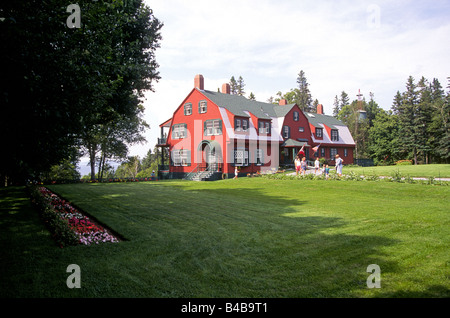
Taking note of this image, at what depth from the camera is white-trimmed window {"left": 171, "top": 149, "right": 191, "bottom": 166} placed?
36.2m

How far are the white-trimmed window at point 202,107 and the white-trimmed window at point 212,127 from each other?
1.40 meters

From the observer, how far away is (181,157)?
3700cm

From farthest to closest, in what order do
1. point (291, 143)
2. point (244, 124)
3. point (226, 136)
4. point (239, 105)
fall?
1. point (291, 143)
2. point (239, 105)
3. point (244, 124)
4. point (226, 136)

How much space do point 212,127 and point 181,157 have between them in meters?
5.60

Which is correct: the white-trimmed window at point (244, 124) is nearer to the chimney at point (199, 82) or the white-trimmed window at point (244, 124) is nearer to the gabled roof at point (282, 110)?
the chimney at point (199, 82)

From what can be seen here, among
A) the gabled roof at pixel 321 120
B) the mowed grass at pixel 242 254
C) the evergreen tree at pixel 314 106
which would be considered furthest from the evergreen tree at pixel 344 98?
the mowed grass at pixel 242 254

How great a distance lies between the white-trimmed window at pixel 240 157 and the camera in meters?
33.9

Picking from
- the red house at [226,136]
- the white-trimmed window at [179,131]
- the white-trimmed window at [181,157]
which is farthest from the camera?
the white-trimmed window at [179,131]

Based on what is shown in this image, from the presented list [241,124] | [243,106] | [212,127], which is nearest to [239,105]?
[243,106]

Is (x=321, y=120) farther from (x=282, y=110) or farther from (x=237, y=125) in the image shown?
(x=237, y=125)

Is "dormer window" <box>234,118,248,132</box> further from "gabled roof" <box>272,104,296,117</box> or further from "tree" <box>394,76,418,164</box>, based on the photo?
"tree" <box>394,76,418,164</box>

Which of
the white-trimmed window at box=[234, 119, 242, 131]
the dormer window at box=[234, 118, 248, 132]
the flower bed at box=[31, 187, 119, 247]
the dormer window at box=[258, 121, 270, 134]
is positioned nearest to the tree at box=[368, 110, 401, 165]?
the dormer window at box=[258, 121, 270, 134]
